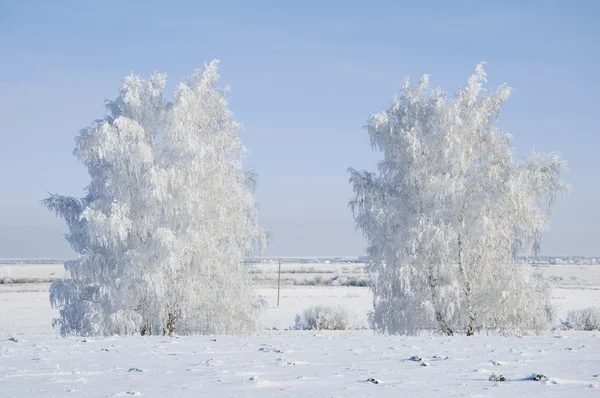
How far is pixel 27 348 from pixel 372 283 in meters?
13.9

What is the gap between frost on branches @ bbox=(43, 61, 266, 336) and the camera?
21.5 metres

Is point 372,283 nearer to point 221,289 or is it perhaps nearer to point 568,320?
point 221,289

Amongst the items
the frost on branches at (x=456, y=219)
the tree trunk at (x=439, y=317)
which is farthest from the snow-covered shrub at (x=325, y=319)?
the tree trunk at (x=439, y=317)

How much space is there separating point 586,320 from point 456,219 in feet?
55.5

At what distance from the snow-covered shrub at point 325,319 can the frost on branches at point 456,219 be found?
477 inches

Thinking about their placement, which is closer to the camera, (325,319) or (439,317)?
(439,317)

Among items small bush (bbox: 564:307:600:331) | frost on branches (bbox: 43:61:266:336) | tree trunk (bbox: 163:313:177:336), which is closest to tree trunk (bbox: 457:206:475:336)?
frost on branches (bbox: 43:61:266:336)

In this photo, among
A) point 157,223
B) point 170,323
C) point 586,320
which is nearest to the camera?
point 157,223

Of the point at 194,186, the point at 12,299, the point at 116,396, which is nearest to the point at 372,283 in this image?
the point at 194,186

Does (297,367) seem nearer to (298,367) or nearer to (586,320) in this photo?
(298,367)

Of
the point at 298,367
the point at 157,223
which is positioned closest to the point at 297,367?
the point at 298,367

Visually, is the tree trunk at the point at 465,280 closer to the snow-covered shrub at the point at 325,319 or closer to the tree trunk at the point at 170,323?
the tree trunk at the point at 170,323

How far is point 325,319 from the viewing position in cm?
3584

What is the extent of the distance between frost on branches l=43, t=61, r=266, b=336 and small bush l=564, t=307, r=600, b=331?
20.8 metres
